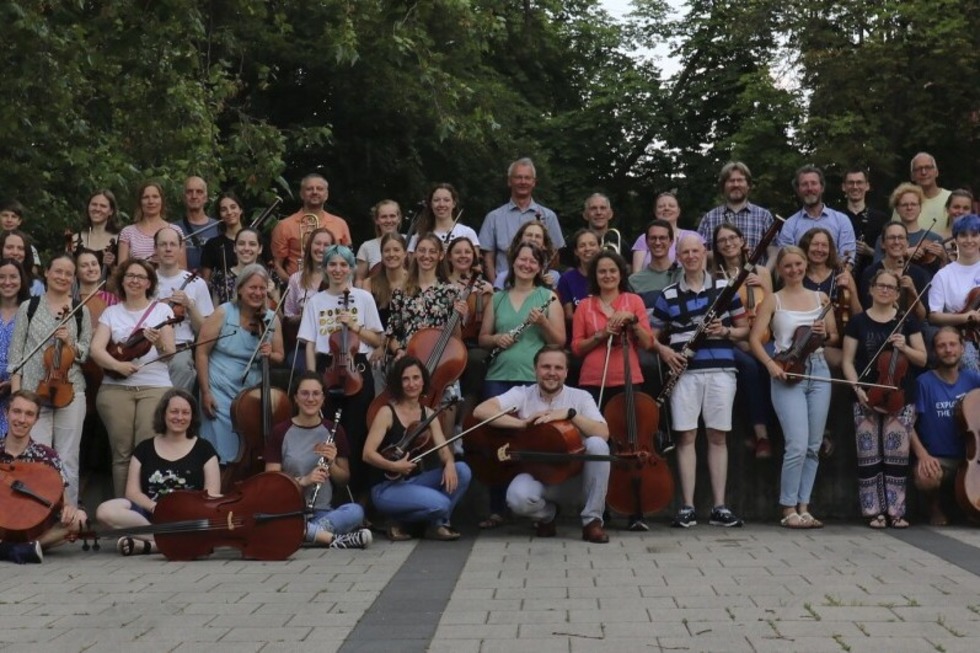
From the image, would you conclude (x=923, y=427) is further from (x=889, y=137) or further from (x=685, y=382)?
(x=889, y=137)

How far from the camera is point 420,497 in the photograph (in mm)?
9672

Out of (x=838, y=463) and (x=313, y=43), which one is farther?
(x=313, y=43)

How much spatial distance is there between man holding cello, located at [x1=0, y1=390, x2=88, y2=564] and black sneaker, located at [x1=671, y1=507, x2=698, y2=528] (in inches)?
156

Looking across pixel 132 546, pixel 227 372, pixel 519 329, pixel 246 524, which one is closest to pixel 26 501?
pixel 132 546

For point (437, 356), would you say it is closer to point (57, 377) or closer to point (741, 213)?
point (57, 377)

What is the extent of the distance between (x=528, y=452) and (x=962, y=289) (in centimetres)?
348

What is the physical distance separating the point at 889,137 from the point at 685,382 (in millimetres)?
18095

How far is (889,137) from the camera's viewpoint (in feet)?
88.8

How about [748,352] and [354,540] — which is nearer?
[354,540]

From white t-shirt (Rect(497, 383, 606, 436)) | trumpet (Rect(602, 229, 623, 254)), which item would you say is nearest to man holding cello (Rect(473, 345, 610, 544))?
white t-shirt (Rect(497, 383, 606, 436))

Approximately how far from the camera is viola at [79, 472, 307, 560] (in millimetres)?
8789

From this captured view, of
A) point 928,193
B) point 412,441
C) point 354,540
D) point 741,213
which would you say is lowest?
point 354,540

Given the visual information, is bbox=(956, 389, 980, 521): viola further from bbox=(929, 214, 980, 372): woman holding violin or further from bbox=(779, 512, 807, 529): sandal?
bbox=(779, 512, 807, 529): sandal

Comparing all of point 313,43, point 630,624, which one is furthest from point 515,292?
point 313,43
